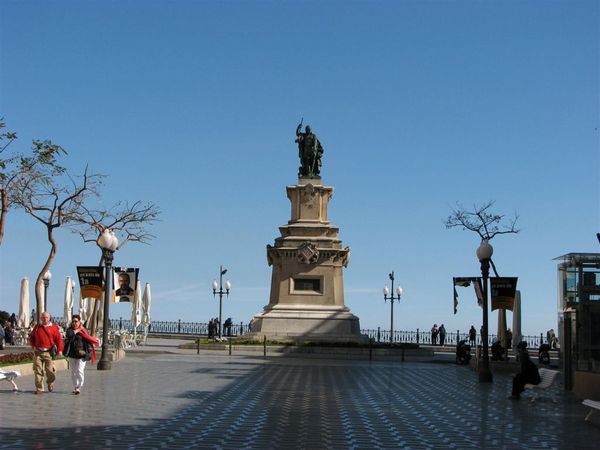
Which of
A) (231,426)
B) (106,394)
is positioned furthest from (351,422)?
(106,394)

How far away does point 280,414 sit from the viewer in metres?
16.5

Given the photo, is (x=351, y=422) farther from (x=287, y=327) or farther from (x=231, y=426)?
(x=287, y=327)

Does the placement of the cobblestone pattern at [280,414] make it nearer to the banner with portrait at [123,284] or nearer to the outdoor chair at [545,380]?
the outdoor chair at [545,380]

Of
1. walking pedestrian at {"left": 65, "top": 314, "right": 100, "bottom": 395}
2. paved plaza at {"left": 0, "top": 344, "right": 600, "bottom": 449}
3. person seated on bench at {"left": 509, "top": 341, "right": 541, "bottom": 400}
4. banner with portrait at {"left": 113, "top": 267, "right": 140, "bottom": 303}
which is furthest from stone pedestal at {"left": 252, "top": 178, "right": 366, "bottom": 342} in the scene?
walking pedestrian at {"left": 65, "top": 314, "right": 100, "bottom": 395}

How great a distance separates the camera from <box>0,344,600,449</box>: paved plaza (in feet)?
43.2

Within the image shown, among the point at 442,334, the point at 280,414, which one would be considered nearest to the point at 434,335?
the point at 442,334

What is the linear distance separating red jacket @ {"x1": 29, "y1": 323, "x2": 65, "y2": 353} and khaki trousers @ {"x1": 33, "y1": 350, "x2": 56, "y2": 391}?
0.18 m

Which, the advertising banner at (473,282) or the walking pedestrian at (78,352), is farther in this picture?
the advertising banner at (473,282)

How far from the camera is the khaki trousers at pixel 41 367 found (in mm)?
19406

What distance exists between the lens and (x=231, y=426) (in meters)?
14.6

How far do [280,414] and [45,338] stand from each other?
19.7 feet

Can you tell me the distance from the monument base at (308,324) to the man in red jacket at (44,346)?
27009mm

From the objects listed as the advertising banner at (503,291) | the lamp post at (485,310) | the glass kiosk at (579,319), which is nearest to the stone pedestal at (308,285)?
the advertising banner at (503,291)

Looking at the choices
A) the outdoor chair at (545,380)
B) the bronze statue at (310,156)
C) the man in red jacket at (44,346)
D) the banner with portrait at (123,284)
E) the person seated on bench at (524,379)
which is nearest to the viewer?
the man in red jacket at (44,346)
